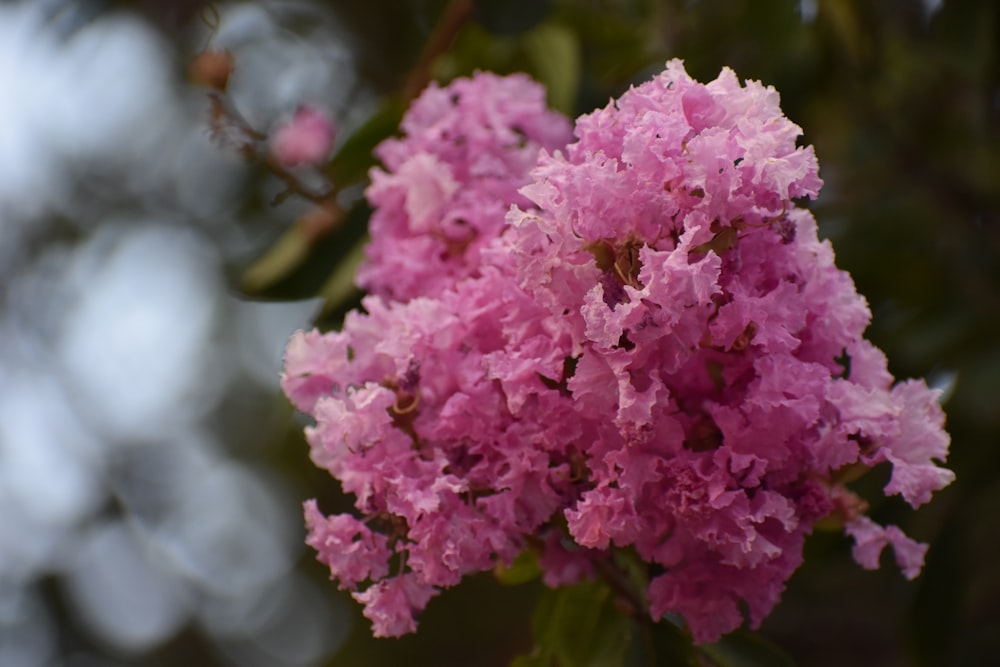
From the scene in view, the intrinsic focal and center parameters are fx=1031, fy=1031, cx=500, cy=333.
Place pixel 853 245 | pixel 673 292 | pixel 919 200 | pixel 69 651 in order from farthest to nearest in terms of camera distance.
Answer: pixel 69 651
pixel 919 200
pixel 853 245
pixel 673 292

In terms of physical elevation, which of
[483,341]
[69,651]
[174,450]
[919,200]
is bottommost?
[69,651]

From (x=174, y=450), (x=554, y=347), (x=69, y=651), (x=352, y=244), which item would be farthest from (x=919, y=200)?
(x=69, y=651)

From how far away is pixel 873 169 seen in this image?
277 cm

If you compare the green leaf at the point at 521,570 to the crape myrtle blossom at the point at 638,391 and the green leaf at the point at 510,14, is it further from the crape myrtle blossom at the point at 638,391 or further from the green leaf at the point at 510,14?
the green leaf at the point at 510,14

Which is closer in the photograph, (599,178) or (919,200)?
(599,178)

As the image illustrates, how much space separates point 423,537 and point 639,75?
4.81 ft

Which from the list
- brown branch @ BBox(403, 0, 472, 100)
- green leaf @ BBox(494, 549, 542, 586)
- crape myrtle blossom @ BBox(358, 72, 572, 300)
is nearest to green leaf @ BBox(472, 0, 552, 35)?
brown branch @ BBox(403, 0, 472, 100)

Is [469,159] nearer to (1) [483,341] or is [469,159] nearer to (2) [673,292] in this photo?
(1) [483,341]

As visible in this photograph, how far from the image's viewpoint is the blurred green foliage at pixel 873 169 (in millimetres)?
1810

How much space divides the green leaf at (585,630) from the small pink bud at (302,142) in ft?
3.39

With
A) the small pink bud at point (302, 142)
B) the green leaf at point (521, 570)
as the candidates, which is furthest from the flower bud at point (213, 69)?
the green leaf at point (521, 570)

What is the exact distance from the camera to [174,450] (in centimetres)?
511

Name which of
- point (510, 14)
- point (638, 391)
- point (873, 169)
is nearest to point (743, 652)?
point (638, 391)

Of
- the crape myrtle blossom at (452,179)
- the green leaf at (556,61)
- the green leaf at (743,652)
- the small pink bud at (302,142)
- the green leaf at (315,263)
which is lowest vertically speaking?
the green leaf at (315,263)
